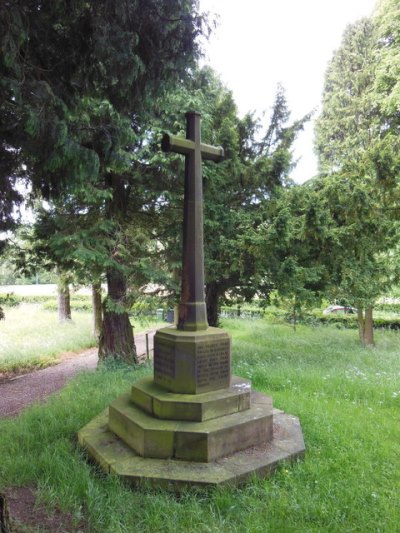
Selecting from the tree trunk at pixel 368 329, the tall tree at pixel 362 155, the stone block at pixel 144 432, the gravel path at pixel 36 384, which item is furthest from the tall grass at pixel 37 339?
the tree trunk at pixel 368 329

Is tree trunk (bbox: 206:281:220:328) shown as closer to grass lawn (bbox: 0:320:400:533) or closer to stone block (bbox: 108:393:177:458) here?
grass lawn (bbox: 0:320:400:533)

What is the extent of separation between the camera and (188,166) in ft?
14.0

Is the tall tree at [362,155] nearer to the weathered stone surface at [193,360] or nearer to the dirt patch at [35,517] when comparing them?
the weathered stone surface at [193,360]

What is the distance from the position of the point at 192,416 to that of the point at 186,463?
0.42m

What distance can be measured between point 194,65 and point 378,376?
19.0ft

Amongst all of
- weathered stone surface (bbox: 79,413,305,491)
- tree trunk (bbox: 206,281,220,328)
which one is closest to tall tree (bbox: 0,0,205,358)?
weathered stone surface (bbox: 79,413,305,491)

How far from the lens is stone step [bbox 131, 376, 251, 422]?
360 cm

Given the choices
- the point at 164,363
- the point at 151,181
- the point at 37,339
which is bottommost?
the point at 37,339

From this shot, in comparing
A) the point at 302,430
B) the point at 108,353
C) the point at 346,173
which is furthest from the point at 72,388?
the point at 346,173

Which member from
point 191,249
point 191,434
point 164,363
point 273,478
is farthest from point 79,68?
point 273,478

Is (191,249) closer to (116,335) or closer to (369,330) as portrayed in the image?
(116,335)

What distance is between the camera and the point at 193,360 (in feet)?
12.5

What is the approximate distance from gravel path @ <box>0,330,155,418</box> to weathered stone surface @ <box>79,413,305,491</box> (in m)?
3.14

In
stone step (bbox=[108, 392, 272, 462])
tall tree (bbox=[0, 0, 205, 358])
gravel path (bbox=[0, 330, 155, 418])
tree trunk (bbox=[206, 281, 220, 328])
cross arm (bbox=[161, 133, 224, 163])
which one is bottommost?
gravel path (bbox=[0, 330, 155, 418])
